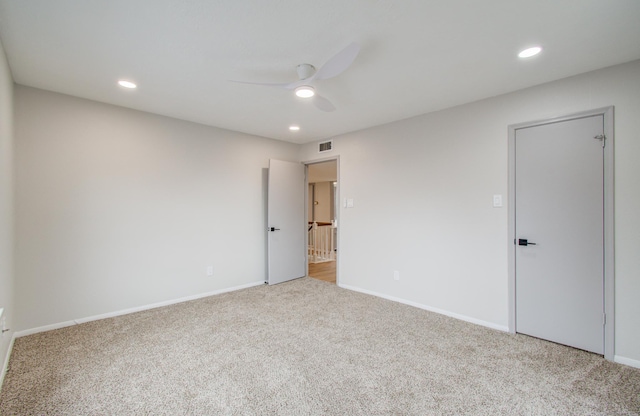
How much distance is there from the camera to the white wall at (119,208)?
2779 mm

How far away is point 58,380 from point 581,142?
15.3 feet

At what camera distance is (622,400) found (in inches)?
72.2

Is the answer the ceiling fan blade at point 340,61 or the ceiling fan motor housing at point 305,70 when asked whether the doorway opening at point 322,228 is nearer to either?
the ceiling fan motor housing at point 305,70

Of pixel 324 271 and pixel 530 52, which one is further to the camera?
pixel 324 271

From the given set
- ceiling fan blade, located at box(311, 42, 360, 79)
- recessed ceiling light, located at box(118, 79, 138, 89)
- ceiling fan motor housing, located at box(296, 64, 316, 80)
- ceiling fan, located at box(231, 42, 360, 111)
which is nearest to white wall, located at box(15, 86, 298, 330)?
recessed ceiling light, located at box(118, 79, 138, 89)

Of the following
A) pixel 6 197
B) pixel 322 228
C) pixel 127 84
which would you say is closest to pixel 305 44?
pixel 127 84

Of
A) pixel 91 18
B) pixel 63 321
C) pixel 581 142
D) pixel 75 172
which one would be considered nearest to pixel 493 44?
pixel 581 142

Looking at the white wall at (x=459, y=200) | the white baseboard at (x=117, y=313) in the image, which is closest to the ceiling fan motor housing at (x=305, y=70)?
the white wall at (x=459, y=200)

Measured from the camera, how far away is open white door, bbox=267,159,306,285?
15.1 feet

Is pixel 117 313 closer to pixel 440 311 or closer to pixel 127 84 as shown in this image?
pixel 127 84

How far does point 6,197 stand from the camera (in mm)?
2256

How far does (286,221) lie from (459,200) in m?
2.73

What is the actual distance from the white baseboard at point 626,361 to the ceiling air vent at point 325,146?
3949 millimetres

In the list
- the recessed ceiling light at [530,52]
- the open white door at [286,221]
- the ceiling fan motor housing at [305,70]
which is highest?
the recessed ceiling light at [530,52]
